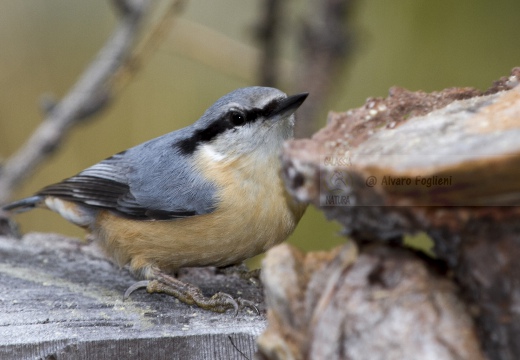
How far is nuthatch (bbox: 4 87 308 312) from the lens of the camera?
2703mm

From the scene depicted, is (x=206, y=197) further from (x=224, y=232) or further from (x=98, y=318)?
(x=98, y=318)

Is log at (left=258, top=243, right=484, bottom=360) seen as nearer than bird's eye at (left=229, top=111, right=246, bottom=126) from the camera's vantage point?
Yes

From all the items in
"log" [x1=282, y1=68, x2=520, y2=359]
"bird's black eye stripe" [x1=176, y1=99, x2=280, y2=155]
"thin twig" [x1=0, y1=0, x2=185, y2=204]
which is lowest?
"log" [x1=282, y1=68, x2=520, y2=359]

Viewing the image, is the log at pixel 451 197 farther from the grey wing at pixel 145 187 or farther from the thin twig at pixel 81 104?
the thin twig at pixel 81 104

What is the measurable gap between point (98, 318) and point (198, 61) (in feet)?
8.56

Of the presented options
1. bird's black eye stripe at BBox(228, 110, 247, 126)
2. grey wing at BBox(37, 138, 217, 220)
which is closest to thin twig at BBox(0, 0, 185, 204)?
grey wing at BBox(37, 138, 217, 220)

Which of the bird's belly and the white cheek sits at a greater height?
the white cheek

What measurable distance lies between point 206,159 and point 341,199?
1530mm

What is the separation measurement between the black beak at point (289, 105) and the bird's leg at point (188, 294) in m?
0.74

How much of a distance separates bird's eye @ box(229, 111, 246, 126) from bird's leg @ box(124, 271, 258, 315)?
2.15 ft

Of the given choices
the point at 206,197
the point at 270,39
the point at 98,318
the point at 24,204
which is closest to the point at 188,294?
the point at 206,197

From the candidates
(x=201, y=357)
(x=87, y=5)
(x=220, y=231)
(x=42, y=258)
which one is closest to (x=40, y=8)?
(x=87, y=5)

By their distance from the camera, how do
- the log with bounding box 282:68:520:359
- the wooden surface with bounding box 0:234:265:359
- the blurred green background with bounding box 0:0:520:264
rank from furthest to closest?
the blurred green background with bounding box 0:0:520:264
the wooden surface with bounding box 0:234:265:359
the log with bounding box 282:68:520:359

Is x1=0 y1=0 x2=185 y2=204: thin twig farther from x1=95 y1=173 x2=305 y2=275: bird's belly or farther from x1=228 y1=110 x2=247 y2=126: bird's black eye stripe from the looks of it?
x1=95 y1=173 x2=305 y2=275: bird's belly
